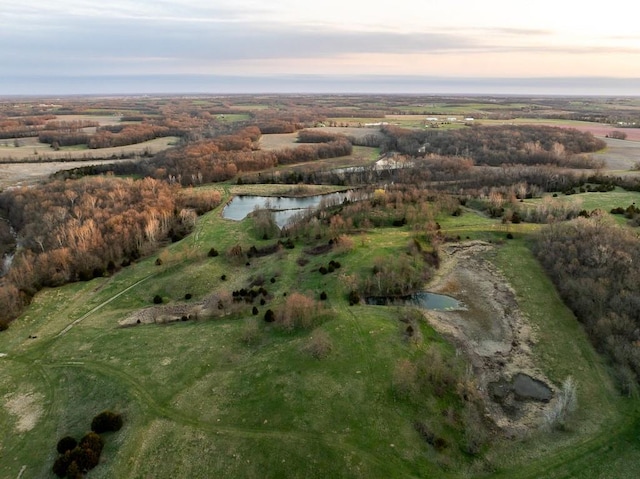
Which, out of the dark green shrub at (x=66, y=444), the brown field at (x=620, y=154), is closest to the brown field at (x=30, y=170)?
the dark green shrub at (x=66, y=444)

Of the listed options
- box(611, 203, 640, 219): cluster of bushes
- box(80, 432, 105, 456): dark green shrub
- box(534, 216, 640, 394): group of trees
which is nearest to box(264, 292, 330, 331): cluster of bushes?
box(80, 432, 105, 456): dark green shrub

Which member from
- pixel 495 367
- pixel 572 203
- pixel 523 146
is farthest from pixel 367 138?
pixel 495 367

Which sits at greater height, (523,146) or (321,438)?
(523,146)

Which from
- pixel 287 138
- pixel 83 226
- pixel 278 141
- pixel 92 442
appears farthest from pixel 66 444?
pixel 287 138

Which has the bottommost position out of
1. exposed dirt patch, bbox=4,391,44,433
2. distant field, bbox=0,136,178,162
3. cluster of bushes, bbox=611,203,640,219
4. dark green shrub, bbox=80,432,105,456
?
exposed dirt patch, bbox=4,391,44,433

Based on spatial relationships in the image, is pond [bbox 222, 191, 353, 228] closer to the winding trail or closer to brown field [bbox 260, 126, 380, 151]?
the winding trail

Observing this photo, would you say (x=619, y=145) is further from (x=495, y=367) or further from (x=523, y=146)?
(x=495, y=367)
